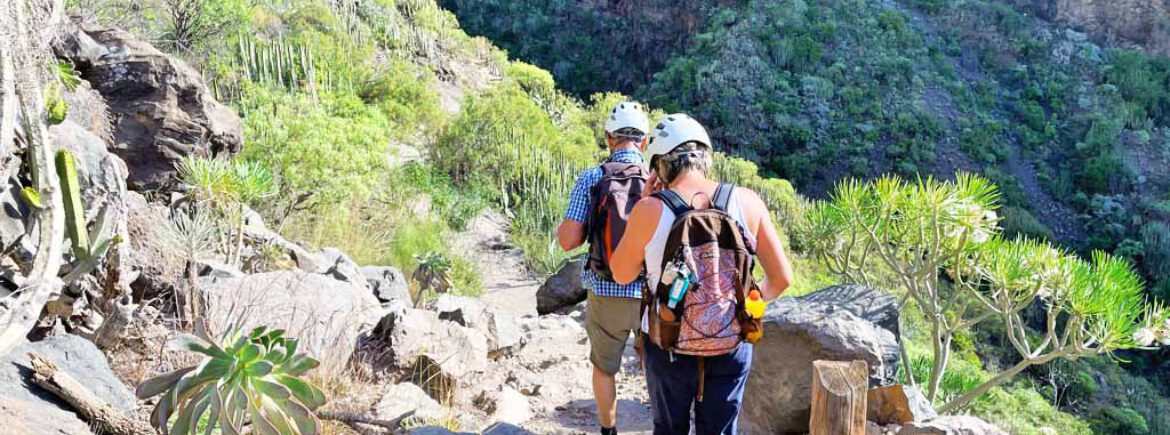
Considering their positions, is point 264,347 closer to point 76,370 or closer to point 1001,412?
point 76,370

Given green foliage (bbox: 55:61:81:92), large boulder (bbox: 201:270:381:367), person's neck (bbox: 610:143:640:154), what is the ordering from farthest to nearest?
green foliage (bbox: 55:61:81:92)
large boulder (bbox: 201:270:381:367)
person's neck (bbox: 610:143:640:154)

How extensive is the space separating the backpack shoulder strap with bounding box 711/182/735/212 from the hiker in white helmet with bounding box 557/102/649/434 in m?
0.57

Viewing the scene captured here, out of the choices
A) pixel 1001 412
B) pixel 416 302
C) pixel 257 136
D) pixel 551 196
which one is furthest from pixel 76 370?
pixel 551 196

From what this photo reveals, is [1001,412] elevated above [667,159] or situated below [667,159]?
below

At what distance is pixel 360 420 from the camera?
3.71 m

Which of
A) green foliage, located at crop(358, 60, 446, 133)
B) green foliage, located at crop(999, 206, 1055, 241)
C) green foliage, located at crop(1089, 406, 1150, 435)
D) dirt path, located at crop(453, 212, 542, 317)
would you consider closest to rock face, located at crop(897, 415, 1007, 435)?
dirt path, located at crop(453, 212, 542, 317)

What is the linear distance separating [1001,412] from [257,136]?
331 inches

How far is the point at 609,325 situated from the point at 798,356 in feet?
3.83

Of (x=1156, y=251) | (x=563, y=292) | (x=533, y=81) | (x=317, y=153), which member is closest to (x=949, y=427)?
(x=563, y=292)

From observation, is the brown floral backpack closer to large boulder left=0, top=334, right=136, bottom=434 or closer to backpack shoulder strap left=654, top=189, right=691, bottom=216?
backpack shoulder strap left=654, top=189, right=691, bottom=216

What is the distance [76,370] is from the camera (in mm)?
3268

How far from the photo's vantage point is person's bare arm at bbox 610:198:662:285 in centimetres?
237

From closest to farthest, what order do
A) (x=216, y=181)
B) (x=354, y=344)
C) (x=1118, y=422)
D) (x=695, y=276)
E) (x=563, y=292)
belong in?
1. (x=695, y=276)
2. (x=354, y=344)
3. (x=216, y=181)
4. (x=563, y=292)
5. (x=1118, y=422)

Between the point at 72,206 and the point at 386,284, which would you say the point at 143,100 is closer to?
the point at 386,284
